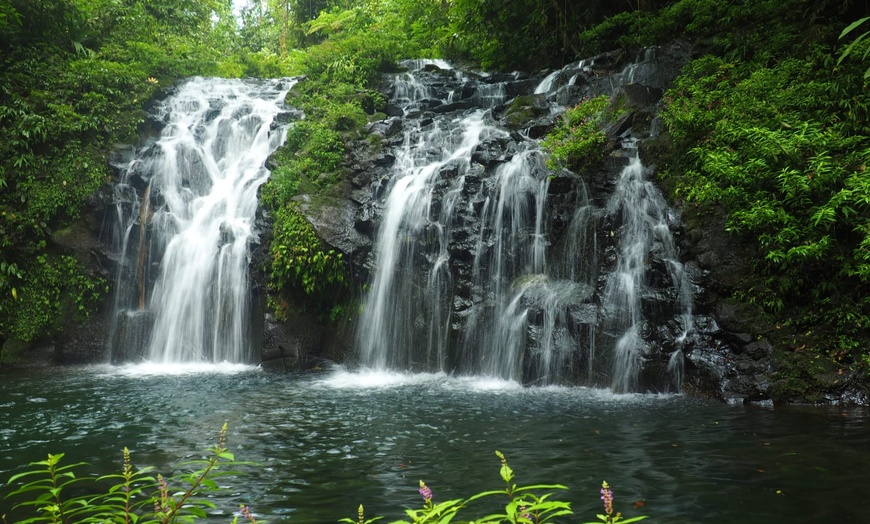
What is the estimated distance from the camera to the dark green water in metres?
4.46

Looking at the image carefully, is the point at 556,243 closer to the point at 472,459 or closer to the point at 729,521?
the point at 472,459

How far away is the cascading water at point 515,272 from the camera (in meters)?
9.09

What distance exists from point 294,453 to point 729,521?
12.9ft

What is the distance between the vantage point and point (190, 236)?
13.6 metres

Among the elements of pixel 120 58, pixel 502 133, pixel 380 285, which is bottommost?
pixel 380 285

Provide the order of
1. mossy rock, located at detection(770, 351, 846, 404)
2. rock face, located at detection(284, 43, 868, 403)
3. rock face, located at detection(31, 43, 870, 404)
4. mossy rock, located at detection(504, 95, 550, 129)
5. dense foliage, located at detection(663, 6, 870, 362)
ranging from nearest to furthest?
mossy rock, located at detection(770, 351, 846, 404)
dense foliage, located at detection(663, 6, 870, 362)
rock face, located at detection(284, 43, 868, 403)
rock face, located at detection(31, 43, 870, 404)
mossy rock, located at detection(504, 95, 550, 129)

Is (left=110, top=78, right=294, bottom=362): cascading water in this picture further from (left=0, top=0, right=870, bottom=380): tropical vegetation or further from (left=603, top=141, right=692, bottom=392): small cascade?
(left=603, top=141, right=692, bottom=392): small cascade

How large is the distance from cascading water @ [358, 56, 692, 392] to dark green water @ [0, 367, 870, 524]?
0.81 meters

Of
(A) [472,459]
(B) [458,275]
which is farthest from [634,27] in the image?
(A) [472,459]

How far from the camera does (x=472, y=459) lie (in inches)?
217

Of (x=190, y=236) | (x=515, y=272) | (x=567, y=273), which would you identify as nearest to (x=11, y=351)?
(x=190, y=236)

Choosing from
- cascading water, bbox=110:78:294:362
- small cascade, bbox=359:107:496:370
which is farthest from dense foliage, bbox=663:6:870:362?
cascading water, bbox=110:78:294:362

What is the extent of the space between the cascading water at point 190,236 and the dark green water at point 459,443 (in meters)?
2.96

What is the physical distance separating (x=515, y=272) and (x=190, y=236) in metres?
7.97
